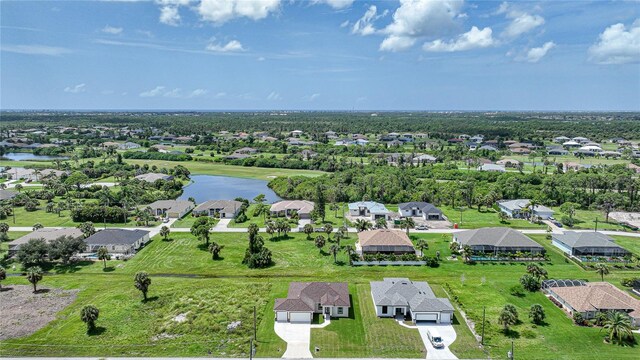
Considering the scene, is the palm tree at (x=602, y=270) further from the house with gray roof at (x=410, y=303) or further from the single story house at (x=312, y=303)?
the single story house at (x=312, y=303)

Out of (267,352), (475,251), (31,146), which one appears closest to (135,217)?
(267,352)

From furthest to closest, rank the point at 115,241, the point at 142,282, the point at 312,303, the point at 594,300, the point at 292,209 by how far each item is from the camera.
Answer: the point at 292,209 → the point at 115,241 → the point at 142,282 → the point at 312,303 → the point at 594,300

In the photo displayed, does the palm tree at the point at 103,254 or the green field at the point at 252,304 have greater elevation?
the palm tree at the point at 103,254

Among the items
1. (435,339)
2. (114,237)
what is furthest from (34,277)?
(435,339)

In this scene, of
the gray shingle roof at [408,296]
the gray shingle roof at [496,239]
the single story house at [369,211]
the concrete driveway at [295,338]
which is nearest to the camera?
the concrete driveway at [295,338]

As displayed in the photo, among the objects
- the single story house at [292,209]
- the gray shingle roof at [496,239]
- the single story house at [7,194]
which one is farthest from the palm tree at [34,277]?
the gray shingle roof at [496,239]

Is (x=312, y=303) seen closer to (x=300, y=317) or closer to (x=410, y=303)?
(x=300, y=317)

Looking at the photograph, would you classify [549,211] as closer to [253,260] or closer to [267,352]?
[253,260]
